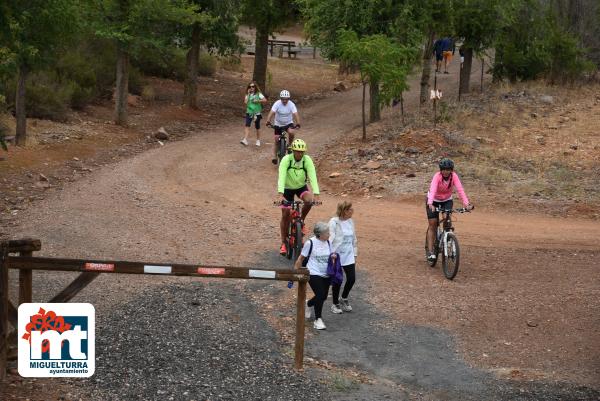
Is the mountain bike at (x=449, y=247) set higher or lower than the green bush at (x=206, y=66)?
lower

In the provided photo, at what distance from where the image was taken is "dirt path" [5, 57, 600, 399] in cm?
981

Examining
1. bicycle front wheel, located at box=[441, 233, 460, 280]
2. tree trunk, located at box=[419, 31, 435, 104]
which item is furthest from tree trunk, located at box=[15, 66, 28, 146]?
tree trunk, located at box=[419, 31, 435, 104]

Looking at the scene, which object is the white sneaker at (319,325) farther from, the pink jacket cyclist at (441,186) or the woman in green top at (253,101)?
the woman in green top at (253,101)

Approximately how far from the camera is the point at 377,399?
8.50 m

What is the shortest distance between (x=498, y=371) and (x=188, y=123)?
19.5 meters

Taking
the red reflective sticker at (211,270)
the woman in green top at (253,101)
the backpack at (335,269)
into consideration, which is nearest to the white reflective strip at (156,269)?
the red reflective sticker at (211,270)

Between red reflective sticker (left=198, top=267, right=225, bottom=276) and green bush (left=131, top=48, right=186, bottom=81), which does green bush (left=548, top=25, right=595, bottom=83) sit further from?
red reflective sticker (left=198, top=267, right=225, bottom=276)

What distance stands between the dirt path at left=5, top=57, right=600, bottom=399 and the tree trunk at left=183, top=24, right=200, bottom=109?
860 cm

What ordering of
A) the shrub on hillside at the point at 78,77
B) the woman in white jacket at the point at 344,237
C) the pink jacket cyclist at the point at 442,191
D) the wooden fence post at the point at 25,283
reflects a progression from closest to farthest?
the wooden fence post at the point at 25,283, the woman in white jacket at the point at 344,237, the pink jacket cyclist at the point at 442,191, the shrub on hillside at the point at 78,77

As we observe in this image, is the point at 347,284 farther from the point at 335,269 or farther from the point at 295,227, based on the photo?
the point at 295,227

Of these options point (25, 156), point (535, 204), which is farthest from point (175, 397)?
point (25, 156)

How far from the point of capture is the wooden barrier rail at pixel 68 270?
26.0 ft

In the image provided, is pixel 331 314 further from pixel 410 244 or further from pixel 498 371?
→ pixel 410 244

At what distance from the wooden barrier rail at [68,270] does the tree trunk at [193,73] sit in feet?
68.7
